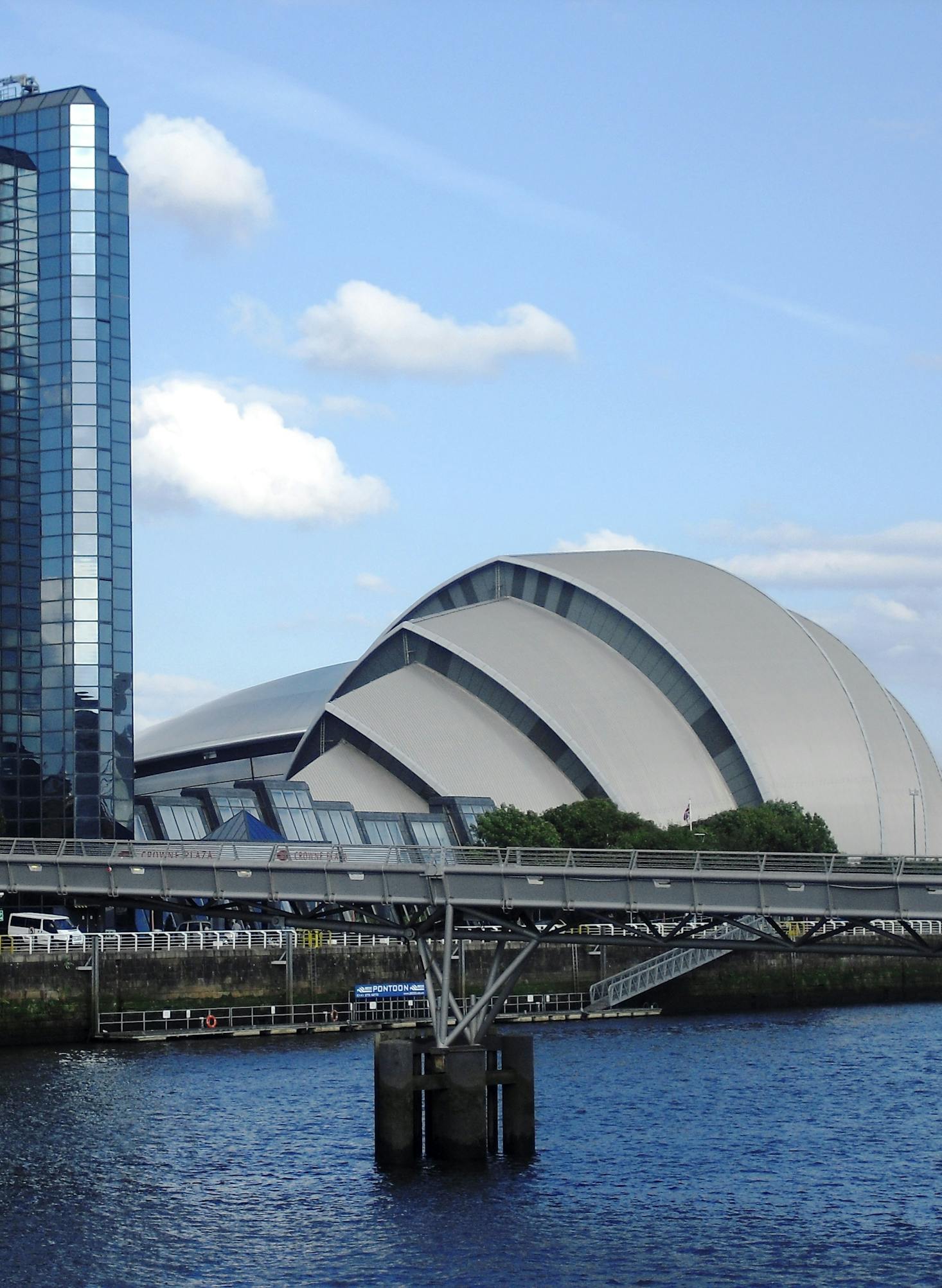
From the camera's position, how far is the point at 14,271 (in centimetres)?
8975

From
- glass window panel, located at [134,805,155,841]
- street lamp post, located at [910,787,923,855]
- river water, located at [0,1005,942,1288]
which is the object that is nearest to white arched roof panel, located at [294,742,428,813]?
glass window panel, located at [134,805,155,841]

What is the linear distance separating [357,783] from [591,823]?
16512mm

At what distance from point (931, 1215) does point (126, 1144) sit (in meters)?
20.7

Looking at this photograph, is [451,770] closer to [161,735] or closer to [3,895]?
[161,735]

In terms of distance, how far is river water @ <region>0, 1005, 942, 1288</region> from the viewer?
3844cm

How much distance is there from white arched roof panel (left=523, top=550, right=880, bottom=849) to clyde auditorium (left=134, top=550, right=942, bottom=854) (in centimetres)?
12

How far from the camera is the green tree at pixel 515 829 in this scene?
99.3 meters

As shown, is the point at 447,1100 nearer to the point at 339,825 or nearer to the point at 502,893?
the point at 502,893

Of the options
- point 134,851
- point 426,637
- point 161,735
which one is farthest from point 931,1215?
point 161,735

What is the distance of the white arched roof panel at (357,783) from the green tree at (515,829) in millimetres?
10296

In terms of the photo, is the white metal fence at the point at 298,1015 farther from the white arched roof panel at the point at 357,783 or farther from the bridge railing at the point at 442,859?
the white arched roof panel at the point at 357,783

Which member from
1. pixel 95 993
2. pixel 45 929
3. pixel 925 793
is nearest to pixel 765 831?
pixel 925 793

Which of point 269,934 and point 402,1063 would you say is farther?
point 269,934

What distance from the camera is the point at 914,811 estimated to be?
116 meters
